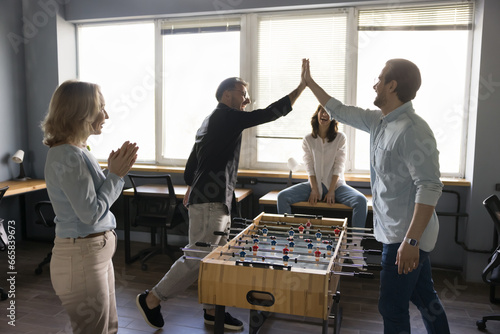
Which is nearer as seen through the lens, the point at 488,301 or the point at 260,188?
the point at 488,301

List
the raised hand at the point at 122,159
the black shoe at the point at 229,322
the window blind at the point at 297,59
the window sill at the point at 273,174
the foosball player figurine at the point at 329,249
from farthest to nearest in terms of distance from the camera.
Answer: the window blind at the point at 297,59 < the window sill at the point at 273,174 < the black shoe at the point at 229,322 < the foosball player figurine at the point at 329,249 < the raised hand at the point at 122,159

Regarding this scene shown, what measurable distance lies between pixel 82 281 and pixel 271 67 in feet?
11.5

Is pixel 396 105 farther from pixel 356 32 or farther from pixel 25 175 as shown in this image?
pixel 25 175

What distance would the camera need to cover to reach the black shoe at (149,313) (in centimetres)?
279

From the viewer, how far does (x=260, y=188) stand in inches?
186

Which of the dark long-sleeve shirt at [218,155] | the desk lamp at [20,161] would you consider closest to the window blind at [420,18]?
the dark long-sleeve shirt at [218,155]

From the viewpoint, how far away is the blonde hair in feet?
5.56

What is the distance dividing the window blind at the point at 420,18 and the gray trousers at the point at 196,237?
2.70 metres

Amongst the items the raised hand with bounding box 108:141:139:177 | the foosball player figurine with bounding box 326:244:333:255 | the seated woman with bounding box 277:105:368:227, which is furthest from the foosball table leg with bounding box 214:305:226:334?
the seated woman with bounding box 277:105:368:227

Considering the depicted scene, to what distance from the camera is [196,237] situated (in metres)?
2.91

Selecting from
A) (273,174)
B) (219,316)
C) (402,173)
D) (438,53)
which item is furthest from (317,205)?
(219,316)

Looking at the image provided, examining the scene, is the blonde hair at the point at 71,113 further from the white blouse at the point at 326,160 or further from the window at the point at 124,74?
the window at the point at 124,74

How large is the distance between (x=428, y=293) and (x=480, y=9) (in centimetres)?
303

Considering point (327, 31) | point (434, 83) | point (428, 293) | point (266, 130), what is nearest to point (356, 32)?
point (327, 31)
